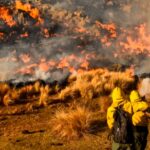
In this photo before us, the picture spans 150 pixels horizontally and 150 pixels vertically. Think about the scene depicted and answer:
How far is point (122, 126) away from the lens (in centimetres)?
741

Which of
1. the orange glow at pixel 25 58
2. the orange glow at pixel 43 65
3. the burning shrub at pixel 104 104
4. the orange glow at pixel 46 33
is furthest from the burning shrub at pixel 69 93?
the orange glow at pixel 46 33

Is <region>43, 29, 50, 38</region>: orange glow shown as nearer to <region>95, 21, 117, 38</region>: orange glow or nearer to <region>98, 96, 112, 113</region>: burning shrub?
<region>95, 21, 117, 38</region>: orange glow

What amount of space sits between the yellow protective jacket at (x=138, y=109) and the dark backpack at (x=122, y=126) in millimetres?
109

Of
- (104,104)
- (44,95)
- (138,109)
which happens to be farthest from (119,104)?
(44,95)

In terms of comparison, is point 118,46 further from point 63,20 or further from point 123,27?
point 63,20

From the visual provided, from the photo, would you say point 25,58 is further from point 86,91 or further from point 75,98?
point 75,98

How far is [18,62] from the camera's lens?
20.7 meters

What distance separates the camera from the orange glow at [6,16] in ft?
73.3

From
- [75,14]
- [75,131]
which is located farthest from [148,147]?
[75,14]

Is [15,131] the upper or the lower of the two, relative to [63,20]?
lower

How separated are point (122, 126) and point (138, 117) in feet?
0.97

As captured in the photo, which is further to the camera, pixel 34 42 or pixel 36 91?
pixel 34 42

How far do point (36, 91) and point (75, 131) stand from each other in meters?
5.79

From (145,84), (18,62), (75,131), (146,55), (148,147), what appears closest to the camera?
(148,147)
